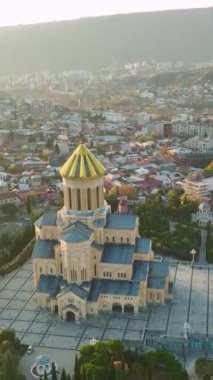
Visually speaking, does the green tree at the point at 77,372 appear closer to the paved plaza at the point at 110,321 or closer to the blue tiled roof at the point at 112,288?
the paved plaza at the point at 110,321

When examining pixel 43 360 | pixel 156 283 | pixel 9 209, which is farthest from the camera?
pixel 9 209

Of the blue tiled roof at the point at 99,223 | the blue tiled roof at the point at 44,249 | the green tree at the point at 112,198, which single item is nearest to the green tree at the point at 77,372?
the blue tiled roof at the point at 44,249

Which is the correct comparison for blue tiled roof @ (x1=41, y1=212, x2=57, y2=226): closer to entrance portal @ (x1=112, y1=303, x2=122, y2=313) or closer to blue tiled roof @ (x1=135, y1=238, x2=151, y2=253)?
blue tiled roof @ (x1=135, y1=238, x2=151, y2=253)

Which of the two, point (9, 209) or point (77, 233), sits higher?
point (77, 233)

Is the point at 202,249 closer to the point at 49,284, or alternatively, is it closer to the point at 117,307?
the point at 117,307

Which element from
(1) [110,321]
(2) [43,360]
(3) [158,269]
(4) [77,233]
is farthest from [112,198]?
(2) [43,360]

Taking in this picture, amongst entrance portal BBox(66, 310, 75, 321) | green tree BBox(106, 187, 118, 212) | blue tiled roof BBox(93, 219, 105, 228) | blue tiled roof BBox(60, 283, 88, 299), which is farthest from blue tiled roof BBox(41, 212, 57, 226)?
green tree BBox(106, 187, 118, 212)
